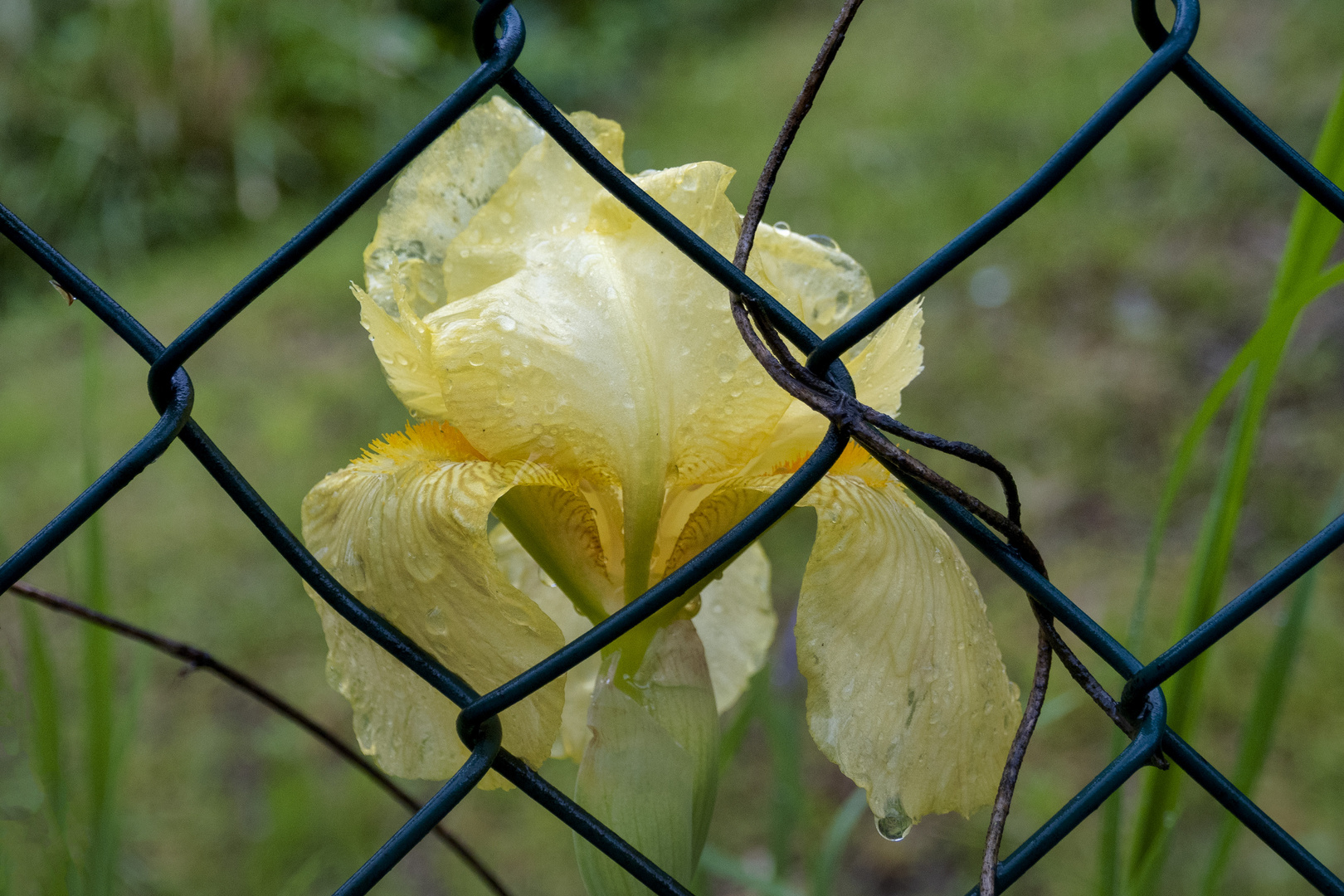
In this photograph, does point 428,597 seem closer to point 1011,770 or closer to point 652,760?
point 652,760

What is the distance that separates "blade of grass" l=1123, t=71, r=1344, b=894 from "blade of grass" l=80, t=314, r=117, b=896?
2.30 ft

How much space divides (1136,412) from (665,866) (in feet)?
5.48

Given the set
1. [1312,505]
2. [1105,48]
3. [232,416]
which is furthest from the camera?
[1105,48]

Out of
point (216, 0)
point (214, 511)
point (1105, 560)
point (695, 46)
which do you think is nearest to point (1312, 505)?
point (1105, 560)

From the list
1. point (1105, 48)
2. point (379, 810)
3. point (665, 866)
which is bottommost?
point (665, 866)

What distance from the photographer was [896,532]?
51 centimetres

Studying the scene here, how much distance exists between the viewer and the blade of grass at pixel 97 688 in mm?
722

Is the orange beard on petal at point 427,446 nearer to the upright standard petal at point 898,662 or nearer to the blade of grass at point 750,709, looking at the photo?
the upright standard petal at point 898,662

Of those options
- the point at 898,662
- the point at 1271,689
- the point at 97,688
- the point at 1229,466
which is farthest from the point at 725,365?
the point at 97,688

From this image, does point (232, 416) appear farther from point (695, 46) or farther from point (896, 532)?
point (695, 46)

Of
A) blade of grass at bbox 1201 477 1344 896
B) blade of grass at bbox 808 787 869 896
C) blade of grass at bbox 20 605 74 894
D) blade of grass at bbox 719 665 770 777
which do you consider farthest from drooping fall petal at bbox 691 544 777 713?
blade of grass at bbox 20 605 74 894

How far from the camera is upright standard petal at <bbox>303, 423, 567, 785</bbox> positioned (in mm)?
505

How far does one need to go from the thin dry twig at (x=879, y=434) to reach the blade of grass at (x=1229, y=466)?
21 cm

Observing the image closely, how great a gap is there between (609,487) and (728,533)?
0.14 metres
